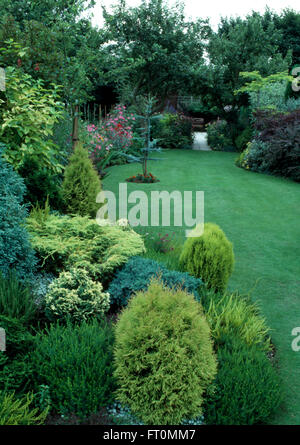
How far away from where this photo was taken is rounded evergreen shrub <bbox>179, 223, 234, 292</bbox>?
455 cm

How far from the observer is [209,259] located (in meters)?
4.55

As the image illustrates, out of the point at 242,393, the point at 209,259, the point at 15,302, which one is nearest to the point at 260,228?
the point at 209,259

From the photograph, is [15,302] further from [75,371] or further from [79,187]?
[79,187]

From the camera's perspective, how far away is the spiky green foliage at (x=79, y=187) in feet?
20.2

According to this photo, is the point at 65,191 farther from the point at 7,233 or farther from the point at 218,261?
the point at 218,261

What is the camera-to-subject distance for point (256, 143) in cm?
1501

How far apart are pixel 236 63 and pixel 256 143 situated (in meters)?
7.83

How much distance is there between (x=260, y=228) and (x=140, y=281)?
459 cm

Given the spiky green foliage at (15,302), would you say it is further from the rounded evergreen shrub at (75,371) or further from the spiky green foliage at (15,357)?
the rounded evergreen shrub at (75,371)

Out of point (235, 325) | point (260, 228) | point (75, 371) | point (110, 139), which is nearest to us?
point (75, 371)

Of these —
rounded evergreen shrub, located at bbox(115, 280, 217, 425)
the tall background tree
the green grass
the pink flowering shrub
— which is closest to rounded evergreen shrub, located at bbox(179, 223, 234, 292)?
the green grass

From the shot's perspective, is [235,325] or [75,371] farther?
[235,325]

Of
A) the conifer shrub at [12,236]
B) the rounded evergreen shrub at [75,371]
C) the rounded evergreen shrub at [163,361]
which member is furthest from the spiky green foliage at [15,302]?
the rounded evergreen shrub at [163,361]

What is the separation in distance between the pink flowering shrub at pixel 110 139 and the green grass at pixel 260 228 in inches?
25.1
